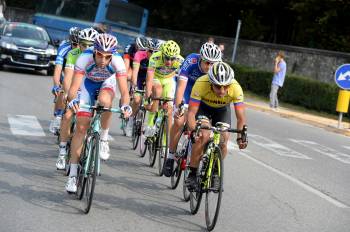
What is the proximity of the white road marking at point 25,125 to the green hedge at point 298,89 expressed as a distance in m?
13.9

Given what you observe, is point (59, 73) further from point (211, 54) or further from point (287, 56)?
point (287, 56)

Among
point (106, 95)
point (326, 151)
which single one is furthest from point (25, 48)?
point (106, 95)

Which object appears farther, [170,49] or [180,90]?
[170,49]

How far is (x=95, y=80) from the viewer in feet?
28.7

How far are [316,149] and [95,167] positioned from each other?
30.0 feet

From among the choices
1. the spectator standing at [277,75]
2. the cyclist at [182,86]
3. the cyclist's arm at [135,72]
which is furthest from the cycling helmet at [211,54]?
the spectator standing at [277,75]

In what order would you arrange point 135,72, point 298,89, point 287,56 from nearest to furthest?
point 135,72 < point 298,89 < point 287,56

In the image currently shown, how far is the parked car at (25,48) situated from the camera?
25391 mm

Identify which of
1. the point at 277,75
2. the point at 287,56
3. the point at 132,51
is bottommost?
the point at 132,51

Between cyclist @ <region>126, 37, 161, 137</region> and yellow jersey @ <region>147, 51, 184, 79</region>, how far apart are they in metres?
0.99

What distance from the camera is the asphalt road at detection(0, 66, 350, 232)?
7688mm

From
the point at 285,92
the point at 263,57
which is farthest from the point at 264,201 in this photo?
the point at 263,57

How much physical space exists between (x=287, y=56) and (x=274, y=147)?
20.7 metres

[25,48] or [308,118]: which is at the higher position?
[25,48]
